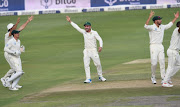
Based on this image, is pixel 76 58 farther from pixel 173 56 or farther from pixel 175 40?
pixel 175 40

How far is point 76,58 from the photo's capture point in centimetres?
2483

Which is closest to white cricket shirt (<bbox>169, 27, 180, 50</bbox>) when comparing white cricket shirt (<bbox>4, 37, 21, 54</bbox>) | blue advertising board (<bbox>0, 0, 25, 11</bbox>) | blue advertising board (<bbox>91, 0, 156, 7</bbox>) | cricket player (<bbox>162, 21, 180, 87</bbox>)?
cricket player (<bbox>162, 21, 180, 87</bbox>)

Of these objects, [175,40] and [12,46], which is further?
[12,46]

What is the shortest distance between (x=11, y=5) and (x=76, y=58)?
1930 centimetres

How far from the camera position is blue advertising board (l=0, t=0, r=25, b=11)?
139 feet

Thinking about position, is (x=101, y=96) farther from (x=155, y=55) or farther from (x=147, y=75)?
(x=147, y=75)

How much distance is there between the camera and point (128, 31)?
33.8 metres

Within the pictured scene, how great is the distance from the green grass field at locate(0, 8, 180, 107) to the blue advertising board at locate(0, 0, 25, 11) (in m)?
0.86

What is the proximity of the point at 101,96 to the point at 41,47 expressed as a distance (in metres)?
15.1

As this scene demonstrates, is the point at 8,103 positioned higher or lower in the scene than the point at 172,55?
lower

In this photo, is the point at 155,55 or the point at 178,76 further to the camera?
the point at 178,76

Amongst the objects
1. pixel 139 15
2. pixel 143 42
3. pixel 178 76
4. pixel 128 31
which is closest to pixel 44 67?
pixel 178 76

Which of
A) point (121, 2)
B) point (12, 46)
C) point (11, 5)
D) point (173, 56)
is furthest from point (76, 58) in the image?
point (11, 5)

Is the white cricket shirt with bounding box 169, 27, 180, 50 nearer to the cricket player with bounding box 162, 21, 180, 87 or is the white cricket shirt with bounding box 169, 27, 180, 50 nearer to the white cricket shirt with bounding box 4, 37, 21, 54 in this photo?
the cricket player with bounding box 162, 21, 180, 87
